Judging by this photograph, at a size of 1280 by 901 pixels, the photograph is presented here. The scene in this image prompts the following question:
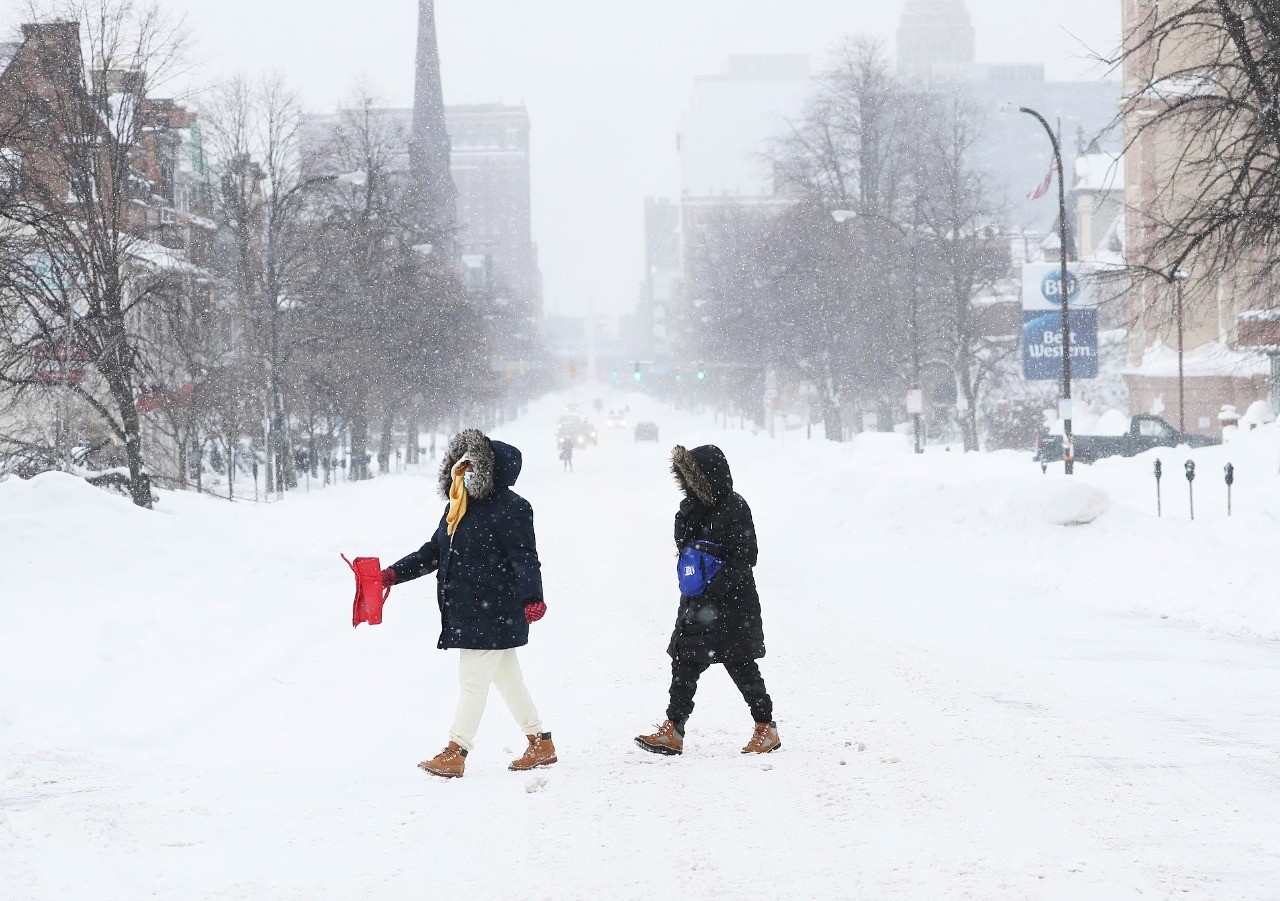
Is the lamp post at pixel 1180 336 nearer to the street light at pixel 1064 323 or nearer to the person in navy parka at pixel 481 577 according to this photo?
the street light at pixel 1064 323

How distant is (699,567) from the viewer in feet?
23.5

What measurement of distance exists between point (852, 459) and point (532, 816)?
27.4 meters

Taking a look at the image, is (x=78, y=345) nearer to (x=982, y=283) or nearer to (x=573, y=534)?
(x=573, y=534)

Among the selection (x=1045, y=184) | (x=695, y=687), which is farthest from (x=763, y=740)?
(x=1045, y=184)

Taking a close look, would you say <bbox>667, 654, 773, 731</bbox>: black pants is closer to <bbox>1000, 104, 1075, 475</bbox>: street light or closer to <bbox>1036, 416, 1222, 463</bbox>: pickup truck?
<bbox>1000, 104, 1075, 475</bbox>: street light

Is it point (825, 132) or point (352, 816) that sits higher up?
point (825, 132)

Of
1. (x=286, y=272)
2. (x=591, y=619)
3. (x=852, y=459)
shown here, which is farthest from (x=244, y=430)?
(x=591, y=619)

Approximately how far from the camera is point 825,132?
171ft

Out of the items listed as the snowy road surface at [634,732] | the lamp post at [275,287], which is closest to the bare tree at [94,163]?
the snowy road surface at [634,732]

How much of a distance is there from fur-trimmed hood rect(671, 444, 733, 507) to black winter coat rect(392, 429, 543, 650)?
0.92 meters

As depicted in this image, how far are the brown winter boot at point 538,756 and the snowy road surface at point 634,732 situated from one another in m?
0.10

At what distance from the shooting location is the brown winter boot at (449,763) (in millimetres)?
6734

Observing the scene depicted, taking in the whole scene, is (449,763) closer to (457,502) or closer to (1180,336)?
(457,502)

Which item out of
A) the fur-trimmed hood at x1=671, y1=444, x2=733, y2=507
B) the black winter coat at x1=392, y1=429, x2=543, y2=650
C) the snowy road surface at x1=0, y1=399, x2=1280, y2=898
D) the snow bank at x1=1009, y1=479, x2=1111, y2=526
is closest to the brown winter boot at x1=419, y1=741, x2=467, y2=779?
the snowy road surface at x1=0, y1=399, x2=1280, y2=898
